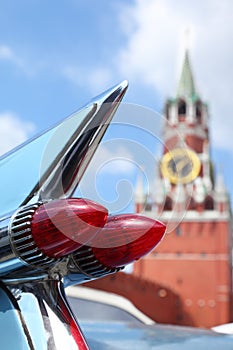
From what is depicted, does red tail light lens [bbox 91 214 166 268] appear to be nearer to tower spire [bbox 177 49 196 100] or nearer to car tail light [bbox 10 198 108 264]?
car tail light [bbox 10 198 108 264]

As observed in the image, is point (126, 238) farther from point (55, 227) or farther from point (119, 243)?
point (55, 227)

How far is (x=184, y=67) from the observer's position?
35.8 meters

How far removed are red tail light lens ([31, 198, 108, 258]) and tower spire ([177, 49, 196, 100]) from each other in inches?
1343

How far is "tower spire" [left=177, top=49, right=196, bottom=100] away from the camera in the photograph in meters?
35.2

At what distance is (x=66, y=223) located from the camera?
1560 mm

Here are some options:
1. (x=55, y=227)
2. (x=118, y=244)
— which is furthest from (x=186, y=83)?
(x=55, y=227)

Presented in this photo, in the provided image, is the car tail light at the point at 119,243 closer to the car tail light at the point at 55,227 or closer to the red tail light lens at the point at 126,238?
the red tail light lens at the point at 126,238

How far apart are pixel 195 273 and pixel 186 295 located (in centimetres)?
132

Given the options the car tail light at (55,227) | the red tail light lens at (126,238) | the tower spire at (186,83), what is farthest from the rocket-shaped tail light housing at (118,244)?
the tower spire at (186,83)

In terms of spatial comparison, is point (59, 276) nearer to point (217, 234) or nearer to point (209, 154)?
point (217, 234)

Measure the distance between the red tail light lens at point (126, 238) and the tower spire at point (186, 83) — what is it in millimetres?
33916

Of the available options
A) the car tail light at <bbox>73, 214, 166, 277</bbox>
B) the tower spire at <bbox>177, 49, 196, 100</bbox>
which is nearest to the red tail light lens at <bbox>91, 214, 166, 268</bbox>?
the car tail light at <bbox>73, 214, 166, 277</bbox>

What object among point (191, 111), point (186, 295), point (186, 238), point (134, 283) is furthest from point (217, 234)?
point (191, 111)

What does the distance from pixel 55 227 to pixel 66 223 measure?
42 mm
